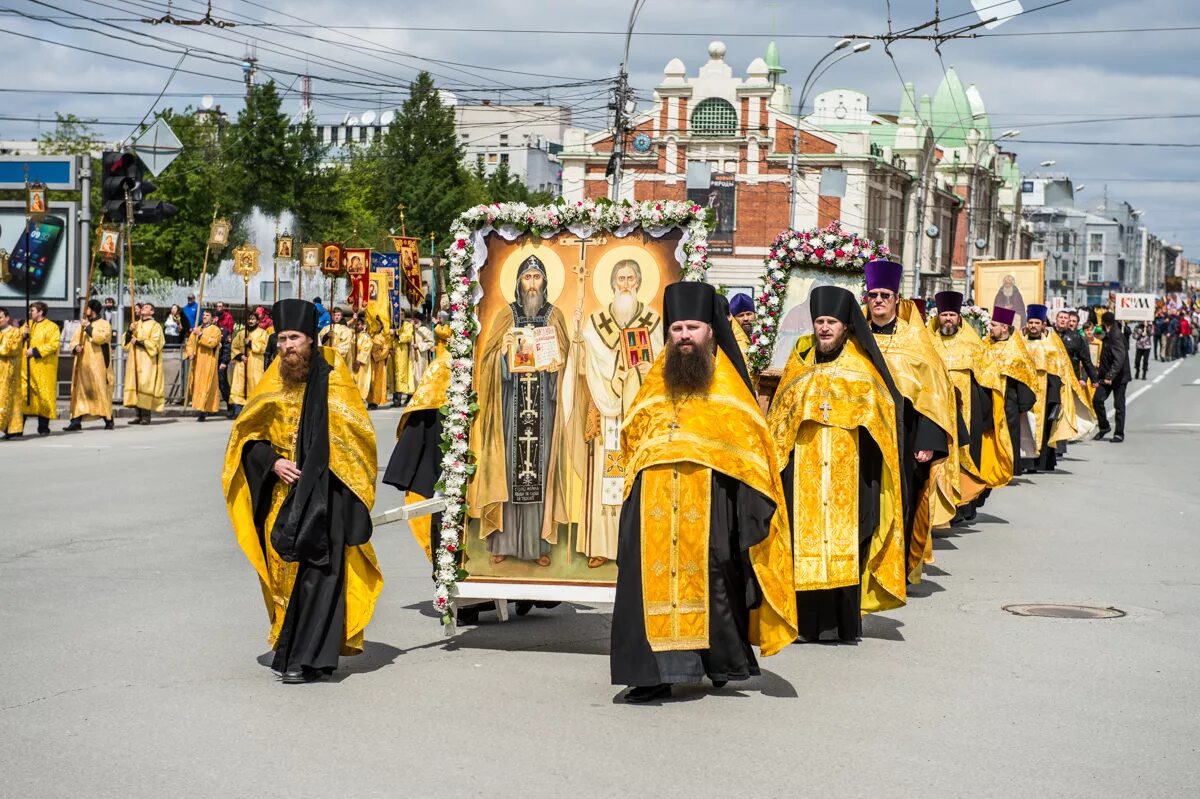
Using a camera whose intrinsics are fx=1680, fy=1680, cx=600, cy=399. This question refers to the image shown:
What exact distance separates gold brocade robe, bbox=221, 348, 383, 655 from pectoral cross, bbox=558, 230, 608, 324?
1375 mm

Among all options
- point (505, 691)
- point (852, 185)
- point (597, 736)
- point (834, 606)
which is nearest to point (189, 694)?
point (505, 691)

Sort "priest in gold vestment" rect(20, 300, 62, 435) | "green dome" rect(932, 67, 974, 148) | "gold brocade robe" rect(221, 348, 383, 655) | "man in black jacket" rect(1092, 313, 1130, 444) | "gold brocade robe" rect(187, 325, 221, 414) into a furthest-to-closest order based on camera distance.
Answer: "green dome" rect(932, 67, 974, 148) < "gold brocade robe" rect(187, 325, 221, 414) < "man in black jacket" rect(1092, 313, 1130, 444) < "priest in gold vestment" rect(20, 300, 62, 435) < "gold brocade robe" rect(221, 348, 383, 655)

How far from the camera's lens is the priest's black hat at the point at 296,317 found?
8.12 m

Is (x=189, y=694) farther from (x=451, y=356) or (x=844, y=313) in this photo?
(x=844, y=313)

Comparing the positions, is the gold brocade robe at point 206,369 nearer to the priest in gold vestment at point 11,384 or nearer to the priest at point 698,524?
the priest in gold vestment at point 11,384

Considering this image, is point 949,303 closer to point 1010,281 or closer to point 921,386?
point 921,386

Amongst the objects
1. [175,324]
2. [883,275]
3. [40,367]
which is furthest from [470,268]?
[175,324]

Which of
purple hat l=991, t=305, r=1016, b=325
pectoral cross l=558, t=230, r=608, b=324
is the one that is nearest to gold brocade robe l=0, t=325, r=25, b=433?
purple hat l=991, t=305, r=1016, b=325

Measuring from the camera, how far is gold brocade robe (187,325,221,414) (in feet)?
93.4

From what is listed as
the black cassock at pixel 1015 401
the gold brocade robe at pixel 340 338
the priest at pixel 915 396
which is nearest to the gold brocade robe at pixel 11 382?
the gold brocade robe at pixel 340 338

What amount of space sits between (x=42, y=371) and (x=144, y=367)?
251 cm

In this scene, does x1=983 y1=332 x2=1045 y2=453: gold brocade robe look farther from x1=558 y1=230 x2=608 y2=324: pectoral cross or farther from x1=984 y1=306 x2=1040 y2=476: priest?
x1=558 y1=230 x2=608 y2=324: pectoral cross

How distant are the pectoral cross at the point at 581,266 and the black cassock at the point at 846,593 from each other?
149 cm

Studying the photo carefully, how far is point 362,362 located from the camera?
1266 inches
